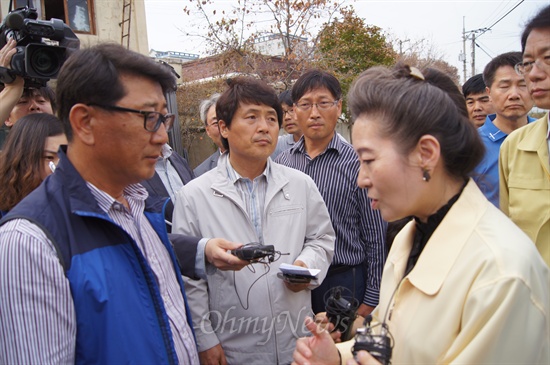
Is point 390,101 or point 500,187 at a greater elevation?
point 390,101

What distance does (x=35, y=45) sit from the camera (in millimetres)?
2678

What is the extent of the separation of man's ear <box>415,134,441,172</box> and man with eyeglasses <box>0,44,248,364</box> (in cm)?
94

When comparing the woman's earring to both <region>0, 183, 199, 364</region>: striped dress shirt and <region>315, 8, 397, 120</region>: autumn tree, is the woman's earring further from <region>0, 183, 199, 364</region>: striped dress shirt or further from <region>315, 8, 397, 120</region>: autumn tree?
<region>315, 8, 397, 120</region>: autumn tree

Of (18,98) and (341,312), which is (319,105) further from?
(18,98)

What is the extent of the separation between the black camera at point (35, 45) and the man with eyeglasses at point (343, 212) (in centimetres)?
168

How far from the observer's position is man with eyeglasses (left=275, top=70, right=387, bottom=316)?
9.43ft

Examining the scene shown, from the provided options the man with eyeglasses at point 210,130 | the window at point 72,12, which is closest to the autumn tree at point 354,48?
the window at point 72,12

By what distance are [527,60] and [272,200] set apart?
58.3 inches

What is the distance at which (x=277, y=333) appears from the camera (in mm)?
2283

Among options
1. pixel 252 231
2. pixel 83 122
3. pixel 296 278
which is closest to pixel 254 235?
pixel 252 231

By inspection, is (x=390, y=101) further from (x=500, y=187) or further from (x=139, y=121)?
(x=500, y=187)

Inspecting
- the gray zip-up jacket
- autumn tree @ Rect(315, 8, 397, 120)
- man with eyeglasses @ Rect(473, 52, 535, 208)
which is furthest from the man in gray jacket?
autumn tree @ Rect(315, 8, 397, 120)

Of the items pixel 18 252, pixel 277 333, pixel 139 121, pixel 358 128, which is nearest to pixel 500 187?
pixel 358 128

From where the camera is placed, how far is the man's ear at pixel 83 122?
4.90 feet
